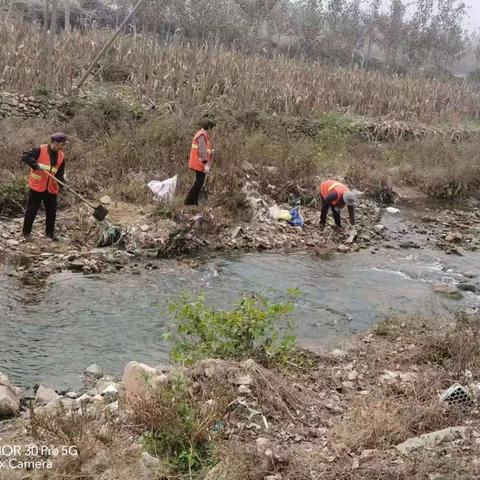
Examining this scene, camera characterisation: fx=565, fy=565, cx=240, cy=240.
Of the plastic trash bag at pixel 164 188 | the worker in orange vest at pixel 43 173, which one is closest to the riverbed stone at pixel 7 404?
the worker in orange vest at pixel 43 173

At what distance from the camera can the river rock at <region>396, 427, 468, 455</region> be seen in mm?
3220

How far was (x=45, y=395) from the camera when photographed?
4.30 metres

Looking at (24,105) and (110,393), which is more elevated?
(24,105)

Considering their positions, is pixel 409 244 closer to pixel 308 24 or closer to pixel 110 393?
pixel 110 393

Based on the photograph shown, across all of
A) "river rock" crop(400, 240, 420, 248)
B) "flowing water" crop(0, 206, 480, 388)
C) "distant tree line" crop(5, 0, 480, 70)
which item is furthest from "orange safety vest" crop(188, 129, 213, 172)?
"distant tree line" crop(5, 0, 480, 70)

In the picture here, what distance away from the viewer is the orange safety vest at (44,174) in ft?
23.8

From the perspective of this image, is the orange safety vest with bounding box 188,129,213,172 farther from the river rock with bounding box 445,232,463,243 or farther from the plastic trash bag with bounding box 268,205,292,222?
the river rock with bounding box 445,232,463,243

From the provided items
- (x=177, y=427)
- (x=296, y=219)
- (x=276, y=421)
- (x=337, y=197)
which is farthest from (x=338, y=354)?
(x=296, y=219)

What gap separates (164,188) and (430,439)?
6.89 meters

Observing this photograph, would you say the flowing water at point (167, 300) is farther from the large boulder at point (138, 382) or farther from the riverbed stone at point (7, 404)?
the large boulder at point (138, 382)

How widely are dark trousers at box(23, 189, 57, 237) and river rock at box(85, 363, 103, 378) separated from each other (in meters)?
3.41

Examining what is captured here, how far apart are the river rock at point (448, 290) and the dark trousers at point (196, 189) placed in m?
3.92

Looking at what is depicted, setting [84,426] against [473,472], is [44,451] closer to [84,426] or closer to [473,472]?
[84,426]

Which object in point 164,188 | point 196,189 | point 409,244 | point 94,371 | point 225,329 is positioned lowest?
point 94,371
